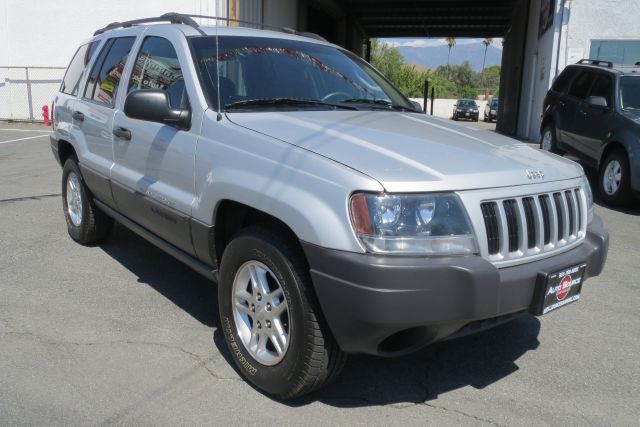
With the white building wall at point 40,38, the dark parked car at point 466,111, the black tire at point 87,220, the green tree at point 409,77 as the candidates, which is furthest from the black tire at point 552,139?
the green tree at point 409,77

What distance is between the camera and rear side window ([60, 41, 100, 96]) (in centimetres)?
532

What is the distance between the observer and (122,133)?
4172mm

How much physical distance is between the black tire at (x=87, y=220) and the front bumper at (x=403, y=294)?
332 centimetres

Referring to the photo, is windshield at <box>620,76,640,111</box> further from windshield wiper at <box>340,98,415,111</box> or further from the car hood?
the car hood

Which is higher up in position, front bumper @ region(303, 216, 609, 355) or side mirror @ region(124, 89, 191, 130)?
side mirror @ region(124, 89, 191, 130)

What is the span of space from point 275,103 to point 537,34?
17779mm

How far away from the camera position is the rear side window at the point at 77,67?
209 inches

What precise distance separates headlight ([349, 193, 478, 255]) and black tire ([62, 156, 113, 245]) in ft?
11.5

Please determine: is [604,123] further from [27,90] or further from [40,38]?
[27,90]

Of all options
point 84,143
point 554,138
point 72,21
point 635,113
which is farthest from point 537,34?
point 84,143

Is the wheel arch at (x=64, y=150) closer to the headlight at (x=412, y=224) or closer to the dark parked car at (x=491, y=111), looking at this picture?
the headlight at (x=412, y=224)

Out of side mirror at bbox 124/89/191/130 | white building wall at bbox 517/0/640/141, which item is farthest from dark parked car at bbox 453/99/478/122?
side mirror at bbox 124/89/191/130

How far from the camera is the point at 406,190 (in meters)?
2.46

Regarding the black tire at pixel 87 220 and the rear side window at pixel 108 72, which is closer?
the rear side window at pixel 108 72
